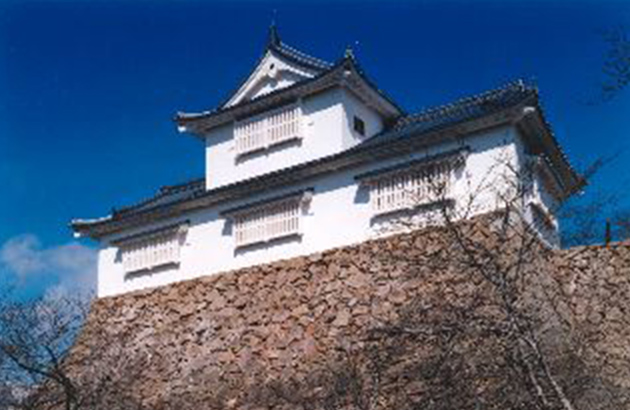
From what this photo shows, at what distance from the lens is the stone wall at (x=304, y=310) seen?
11.7 m

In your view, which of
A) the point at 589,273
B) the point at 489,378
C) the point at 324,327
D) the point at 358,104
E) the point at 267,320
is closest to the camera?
the point at 489,378

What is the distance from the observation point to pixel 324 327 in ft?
43.4

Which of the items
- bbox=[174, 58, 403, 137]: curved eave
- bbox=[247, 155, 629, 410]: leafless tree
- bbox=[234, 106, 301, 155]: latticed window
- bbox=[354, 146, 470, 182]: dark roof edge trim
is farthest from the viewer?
bbox=[234, 106, 301, 155]: latticed window

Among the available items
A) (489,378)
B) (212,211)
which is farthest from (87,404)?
(489,378)

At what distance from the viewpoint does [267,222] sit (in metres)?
14.8

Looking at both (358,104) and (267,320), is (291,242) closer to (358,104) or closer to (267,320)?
(267,320)

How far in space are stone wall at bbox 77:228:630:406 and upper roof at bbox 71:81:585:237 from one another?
4.88ft

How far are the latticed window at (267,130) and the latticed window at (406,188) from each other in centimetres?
231

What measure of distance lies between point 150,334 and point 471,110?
7372 millimetres

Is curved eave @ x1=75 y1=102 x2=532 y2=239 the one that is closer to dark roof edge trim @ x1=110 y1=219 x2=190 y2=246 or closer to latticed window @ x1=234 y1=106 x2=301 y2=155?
dark roof edge trim @ x1=110 y1=219 x2=190 y2=246

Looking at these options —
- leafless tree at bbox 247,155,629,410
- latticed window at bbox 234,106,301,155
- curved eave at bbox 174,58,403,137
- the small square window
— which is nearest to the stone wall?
leafless tree at bbox 247,155,629,410

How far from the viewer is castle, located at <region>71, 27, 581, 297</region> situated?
1295cm

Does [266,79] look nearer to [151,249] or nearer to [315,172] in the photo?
[315,172]

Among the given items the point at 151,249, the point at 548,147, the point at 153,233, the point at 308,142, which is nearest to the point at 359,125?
the point at 308,142
